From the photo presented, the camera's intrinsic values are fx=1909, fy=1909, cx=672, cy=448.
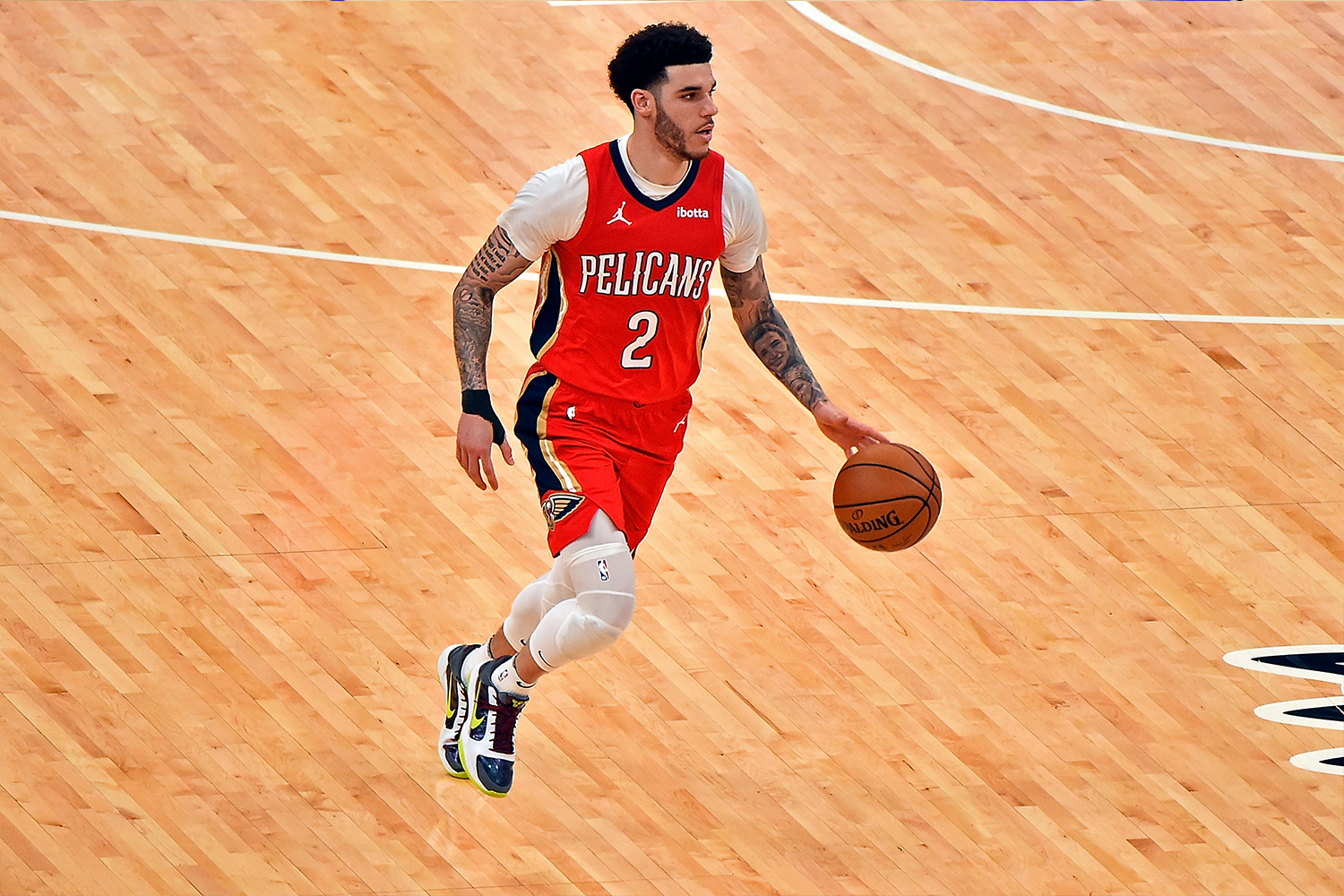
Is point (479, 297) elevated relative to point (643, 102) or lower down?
lower down

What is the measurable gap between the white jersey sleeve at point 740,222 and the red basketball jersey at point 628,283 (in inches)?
1.2

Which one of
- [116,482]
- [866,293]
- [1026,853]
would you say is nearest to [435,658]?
[116,482]

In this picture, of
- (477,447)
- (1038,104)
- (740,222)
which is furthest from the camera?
(1038,104)

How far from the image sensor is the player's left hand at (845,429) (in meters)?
5.85

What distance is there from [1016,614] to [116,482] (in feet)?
11.5

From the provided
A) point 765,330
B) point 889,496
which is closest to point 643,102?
point 765,330

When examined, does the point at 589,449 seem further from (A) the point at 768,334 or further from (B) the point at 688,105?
(B) the point at 688,105

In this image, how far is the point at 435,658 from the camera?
22.1ft

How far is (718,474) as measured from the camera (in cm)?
786

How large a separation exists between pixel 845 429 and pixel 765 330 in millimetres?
477

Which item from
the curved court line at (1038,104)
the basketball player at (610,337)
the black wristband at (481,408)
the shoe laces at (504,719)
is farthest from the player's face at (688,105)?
the curved court line at (1038,104)

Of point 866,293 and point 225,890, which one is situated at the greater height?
point 866,293

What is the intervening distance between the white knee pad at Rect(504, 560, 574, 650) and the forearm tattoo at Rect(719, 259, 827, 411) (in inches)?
37.2

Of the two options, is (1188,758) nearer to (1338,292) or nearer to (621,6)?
(1338,292)
